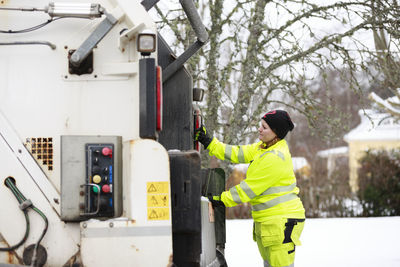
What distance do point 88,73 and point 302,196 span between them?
1006cm

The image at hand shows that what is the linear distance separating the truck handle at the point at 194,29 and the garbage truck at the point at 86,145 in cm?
45

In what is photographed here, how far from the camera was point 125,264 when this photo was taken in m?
2.73

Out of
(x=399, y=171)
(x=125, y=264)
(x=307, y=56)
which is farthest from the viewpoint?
(x=399, y=171)

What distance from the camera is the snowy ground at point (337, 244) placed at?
684 cm

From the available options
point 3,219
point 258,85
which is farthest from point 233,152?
point 258,85

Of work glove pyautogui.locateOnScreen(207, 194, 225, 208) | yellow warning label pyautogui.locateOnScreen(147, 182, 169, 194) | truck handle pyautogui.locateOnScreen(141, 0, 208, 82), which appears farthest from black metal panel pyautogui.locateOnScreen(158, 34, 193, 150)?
yellow warning label pyautogui.locateOnScreen(147, 182, 169, 194)

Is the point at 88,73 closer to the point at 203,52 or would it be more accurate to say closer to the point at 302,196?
the point at 203,52

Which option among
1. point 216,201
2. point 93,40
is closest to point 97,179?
point 93,40

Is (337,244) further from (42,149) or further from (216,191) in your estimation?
(42,149)

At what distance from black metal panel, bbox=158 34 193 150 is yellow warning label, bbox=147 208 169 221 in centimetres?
122

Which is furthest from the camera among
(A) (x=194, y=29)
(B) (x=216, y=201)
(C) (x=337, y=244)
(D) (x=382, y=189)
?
(D) (x=382, y=189)

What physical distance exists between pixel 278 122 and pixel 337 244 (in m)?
4.90

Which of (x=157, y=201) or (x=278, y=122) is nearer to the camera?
(x=157, y=201)

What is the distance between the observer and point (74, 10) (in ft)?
9.41
